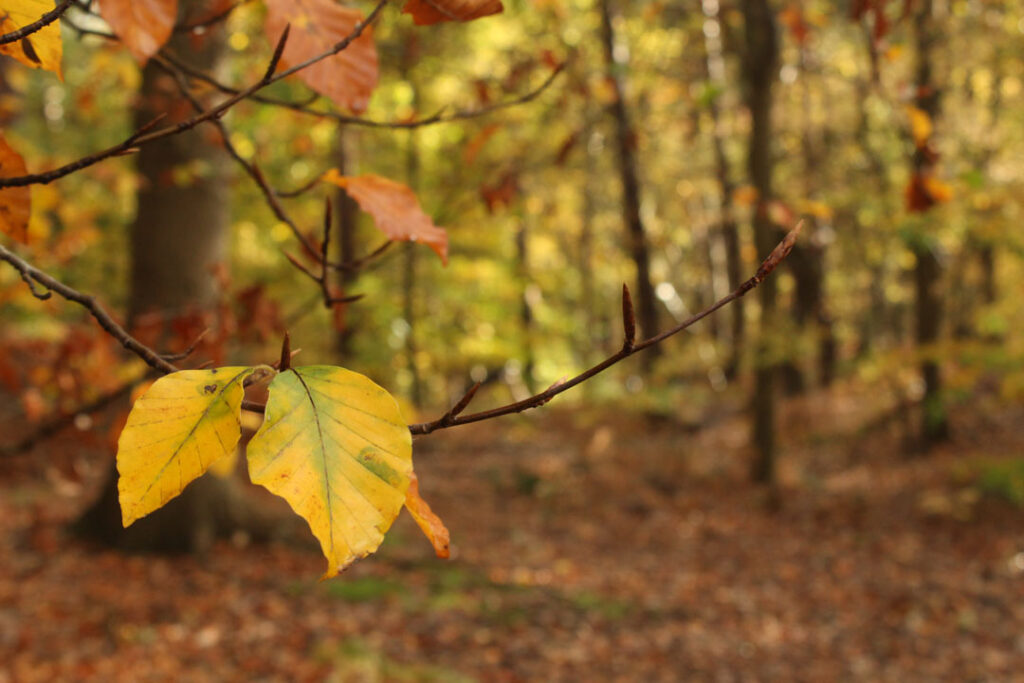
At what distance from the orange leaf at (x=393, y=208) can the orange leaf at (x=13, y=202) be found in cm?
30

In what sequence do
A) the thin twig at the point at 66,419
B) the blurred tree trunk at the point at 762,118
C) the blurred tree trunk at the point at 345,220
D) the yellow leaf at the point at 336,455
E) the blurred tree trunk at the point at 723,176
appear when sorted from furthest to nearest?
the blurred tree trunk at the point at 723,176
the blurred tree trunk at the point at 345,220
the blurred tree trunk at the point at 762,118
the thin twig at the point at 66,419
the yellow leaf at the point at 336,455

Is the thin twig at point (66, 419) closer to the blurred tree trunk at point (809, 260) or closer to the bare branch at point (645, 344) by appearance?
the bare branch at point (645, 344)

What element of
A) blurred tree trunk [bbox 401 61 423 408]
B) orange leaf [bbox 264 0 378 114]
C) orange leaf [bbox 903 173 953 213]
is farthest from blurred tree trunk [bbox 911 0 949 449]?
orange leaf [bbox 264 0 378 114]

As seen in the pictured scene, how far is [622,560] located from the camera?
691 cm

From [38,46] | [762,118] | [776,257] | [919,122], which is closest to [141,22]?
[38,46]

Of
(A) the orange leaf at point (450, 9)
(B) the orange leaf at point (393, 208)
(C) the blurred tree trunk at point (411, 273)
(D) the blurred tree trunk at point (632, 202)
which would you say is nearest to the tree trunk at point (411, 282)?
(C) the blurred tree trunk at point (411, 273)

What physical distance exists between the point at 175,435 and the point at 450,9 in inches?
18.7

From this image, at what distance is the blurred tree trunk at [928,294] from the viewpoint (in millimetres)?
8023

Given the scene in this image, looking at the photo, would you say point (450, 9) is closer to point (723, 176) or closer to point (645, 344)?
point (645, 344)

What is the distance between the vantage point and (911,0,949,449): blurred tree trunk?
8023mm

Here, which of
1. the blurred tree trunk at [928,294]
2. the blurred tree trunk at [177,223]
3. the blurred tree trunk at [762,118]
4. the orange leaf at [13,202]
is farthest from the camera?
the blurred tree trunk at [928,294]

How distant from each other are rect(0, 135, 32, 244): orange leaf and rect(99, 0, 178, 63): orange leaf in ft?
0.50

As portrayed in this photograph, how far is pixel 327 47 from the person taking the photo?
812 mm

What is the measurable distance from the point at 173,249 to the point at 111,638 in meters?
2.28
